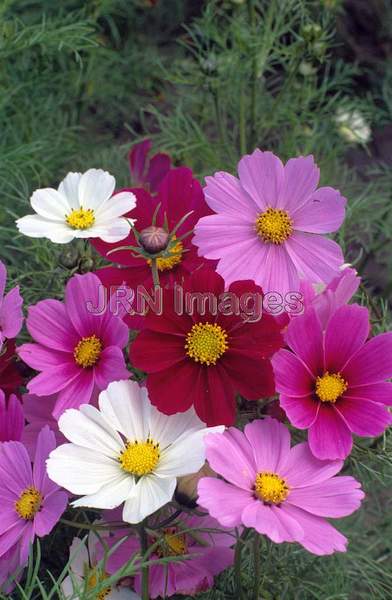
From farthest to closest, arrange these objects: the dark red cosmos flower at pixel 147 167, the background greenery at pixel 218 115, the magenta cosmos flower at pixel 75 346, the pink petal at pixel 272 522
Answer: the dark red cosmos flower at pixel 147 167, the background greenery at pixel 218 115, the magenta cosmos flower at pixel 75 346, the pink petal at pixel 272 522

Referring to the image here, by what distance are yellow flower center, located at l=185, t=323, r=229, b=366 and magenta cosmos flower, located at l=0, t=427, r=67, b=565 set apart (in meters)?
0.13

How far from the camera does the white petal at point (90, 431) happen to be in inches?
23.4

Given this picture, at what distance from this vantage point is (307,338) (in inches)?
24.8

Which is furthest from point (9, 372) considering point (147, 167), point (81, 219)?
point (147, 167)

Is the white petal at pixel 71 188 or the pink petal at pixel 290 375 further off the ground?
the white petal at pixel 71 188

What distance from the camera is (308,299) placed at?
0.66 meters

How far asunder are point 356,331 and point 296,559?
0.42 m

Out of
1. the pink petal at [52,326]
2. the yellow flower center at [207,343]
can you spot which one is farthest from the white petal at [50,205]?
the yellow flower center at [207,343]

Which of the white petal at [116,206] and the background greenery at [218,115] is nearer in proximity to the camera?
the white petal at [116,206]

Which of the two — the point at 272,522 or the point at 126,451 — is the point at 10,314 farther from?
the point at 272,522

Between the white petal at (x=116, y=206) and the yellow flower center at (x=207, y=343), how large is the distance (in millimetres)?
139

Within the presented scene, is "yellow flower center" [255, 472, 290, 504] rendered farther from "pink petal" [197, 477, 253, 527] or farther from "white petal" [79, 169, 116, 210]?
"white petal" [79, 169, 116, 210]

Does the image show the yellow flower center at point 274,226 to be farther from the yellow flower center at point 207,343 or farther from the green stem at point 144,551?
the green stem at point 144,551

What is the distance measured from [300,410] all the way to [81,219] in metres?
0.27
